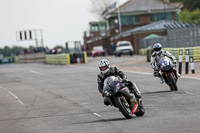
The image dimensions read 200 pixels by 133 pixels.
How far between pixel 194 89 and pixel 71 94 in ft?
15.3

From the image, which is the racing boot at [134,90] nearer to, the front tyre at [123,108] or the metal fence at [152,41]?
the front tyre at [123,108]

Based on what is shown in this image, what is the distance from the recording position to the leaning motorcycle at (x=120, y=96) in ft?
34.3

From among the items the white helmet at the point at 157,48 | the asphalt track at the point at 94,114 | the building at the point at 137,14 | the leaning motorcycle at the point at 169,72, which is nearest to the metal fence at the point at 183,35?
→ the asphalt track at the point at 94,114

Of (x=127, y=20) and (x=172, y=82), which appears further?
(x=127, y=20)

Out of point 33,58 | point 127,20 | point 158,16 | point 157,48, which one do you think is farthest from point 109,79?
point 158,16

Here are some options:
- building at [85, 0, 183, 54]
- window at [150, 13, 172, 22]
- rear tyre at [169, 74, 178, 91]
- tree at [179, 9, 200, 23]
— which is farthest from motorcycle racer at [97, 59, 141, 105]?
tree at [179, 9, 200, 23]

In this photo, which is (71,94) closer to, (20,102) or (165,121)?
(20,102)

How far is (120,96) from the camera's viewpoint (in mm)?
10531

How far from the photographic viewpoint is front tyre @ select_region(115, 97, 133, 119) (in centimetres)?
1040

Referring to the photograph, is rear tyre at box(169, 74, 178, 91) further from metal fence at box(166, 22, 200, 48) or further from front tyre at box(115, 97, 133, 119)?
metal fence at box(166, 22, 200, 48)

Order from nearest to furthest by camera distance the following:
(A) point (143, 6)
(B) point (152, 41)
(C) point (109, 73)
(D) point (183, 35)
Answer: (C) point (109, 73), (D) point (183, 35), (B) point (152, 41), (A) point (143, 6)

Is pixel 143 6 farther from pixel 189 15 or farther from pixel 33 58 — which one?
pixel 189 15

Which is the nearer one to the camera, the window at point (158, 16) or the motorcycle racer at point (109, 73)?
the motorcycle racer at point (109, 73)

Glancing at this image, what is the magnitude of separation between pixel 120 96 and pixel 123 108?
0.90 ft
